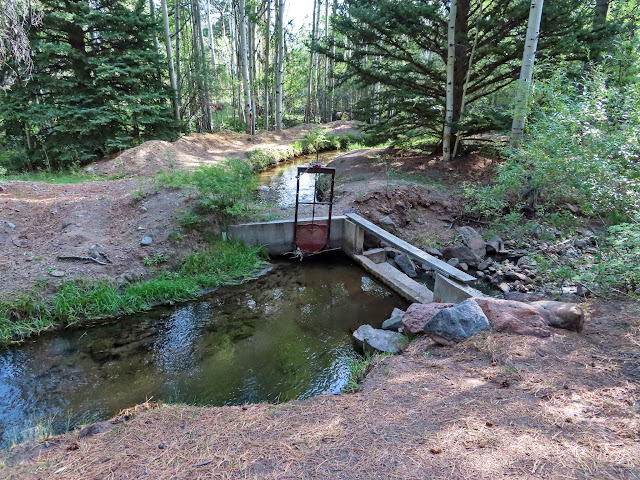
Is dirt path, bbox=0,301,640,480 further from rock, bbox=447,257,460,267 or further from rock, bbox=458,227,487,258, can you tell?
rock, bbox=458,227,487,258

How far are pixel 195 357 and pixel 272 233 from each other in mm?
3821

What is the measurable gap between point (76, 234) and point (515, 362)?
7.43 metres

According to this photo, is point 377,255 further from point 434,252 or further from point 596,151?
point 596,151

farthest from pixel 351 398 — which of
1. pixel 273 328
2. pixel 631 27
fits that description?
pixel 631 27

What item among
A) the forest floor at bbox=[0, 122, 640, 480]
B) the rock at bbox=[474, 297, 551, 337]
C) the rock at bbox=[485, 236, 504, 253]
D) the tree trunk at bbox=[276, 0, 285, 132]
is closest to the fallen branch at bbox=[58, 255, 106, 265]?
the forest floor at bbox=[0, 122, 640, 480]

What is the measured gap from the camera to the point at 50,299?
5684 millimetres

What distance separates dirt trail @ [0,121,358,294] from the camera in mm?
6102

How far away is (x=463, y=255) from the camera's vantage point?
25.4 feet

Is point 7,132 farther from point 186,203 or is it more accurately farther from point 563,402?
point 563,402

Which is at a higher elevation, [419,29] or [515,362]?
[419,29]

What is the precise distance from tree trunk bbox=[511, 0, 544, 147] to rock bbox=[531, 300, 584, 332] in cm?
532

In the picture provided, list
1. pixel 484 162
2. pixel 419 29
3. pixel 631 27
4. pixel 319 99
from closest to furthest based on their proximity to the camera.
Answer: pixel 631 27 < pixel 419 29 < pixel 484 162 < pixel 319 99

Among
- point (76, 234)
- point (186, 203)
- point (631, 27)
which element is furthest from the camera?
point (631, 27)

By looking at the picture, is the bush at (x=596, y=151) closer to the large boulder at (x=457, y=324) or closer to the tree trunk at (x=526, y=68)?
the tree trunk at (x=526, y=68)
